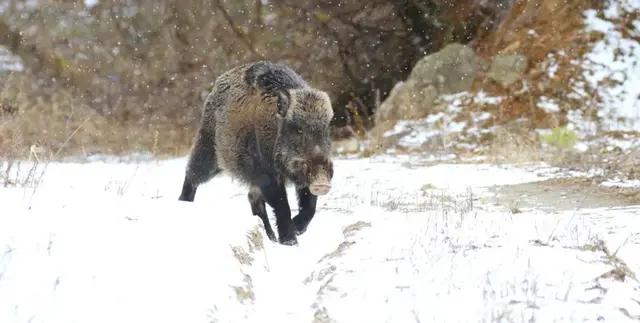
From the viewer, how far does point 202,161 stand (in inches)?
307

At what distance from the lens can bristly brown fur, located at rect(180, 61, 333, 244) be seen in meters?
6.07

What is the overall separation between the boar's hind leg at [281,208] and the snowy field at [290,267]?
0.16m

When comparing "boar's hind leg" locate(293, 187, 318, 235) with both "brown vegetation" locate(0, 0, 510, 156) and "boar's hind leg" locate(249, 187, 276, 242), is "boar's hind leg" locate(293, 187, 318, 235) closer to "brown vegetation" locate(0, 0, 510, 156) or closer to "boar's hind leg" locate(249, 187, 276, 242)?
"boar's hind leg" locate(249, 187, 276, 242)

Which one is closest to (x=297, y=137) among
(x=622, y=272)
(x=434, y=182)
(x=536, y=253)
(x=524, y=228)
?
(x=524, y=228)

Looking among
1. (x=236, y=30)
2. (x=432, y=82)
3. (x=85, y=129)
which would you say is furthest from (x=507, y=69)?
(x=85, y=129)

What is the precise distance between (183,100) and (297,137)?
41.1 ft

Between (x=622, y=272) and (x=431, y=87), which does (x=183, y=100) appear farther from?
(x=622, y=272)

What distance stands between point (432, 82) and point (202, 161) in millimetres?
8584

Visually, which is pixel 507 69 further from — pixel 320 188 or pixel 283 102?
pixel 320 188

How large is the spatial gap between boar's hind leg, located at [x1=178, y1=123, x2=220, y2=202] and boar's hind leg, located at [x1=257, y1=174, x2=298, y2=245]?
56.2 inches

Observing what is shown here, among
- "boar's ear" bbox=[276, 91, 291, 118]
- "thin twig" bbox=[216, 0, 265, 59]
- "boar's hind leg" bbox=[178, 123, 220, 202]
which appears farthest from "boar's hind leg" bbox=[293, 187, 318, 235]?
"thin twig" bbox=[216, 0, 265, 59]

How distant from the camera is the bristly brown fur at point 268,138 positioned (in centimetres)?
607

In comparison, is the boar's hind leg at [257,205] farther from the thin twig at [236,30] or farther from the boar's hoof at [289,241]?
the thin twig at [236,30]

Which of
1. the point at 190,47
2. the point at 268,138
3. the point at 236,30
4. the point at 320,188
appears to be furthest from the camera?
the point at 190,47
